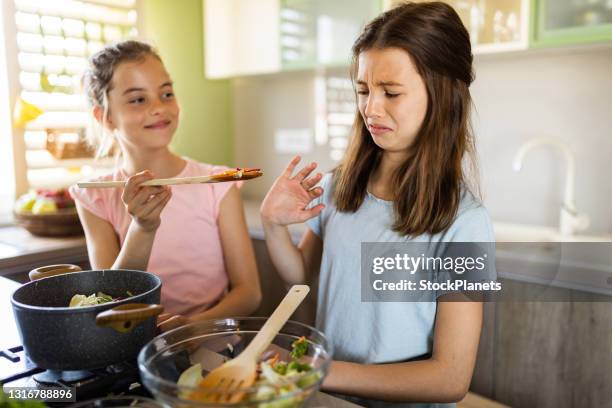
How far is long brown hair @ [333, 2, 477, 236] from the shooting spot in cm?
103

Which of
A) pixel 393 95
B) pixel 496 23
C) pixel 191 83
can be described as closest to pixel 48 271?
pixel 393 95

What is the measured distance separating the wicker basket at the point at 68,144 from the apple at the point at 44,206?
1.42 ft

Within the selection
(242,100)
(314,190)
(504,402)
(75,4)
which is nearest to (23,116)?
(75,4)

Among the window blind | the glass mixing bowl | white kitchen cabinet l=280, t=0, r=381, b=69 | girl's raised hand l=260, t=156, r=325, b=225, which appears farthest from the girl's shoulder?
the window blind

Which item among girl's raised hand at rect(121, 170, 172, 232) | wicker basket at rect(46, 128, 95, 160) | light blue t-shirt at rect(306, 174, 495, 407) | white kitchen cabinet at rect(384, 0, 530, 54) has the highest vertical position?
white kitchen cabinet at rect(384, 0, 530, 54)

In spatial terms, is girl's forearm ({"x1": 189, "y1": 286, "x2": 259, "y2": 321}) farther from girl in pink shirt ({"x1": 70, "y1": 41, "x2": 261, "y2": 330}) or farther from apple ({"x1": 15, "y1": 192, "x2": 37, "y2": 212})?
apple ({"x1": 15, "y1": 192, "x2": 37, "y2": 212})

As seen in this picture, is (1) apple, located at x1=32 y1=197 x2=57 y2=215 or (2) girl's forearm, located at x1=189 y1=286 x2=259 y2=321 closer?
(2) girl's forearm, located at x1=189 y1=286 x2=259 y2=321

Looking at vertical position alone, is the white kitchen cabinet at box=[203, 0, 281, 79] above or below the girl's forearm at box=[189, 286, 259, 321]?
above

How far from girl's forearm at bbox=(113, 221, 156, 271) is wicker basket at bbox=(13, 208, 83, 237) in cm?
104

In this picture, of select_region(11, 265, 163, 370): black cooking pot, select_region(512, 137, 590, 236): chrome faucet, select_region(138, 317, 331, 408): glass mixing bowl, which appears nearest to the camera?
select_region(138, 317, 331, 408): glass mixing bowl

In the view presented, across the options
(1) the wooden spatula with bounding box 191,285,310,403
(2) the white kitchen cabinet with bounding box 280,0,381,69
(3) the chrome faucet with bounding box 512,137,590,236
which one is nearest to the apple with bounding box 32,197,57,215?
(2) the white kitchen cabinet with bounding box 280,0,381,69

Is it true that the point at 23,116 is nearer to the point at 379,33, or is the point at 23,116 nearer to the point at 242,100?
the point at 242,100

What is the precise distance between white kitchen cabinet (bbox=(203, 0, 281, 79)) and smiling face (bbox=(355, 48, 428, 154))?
63.0 inches

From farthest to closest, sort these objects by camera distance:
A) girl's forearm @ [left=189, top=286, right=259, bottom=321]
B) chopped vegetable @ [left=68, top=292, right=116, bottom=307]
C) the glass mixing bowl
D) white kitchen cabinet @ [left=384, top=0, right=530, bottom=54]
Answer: white kitchen cabinet @ [left=384, top=0, right=530, bottom=54], girl's forearm @ [left=189, top=286, right=259, bottom=321], chopped vegetable @ [left=68, top=292, right=116, bottom=307], the glass mixing bowl
